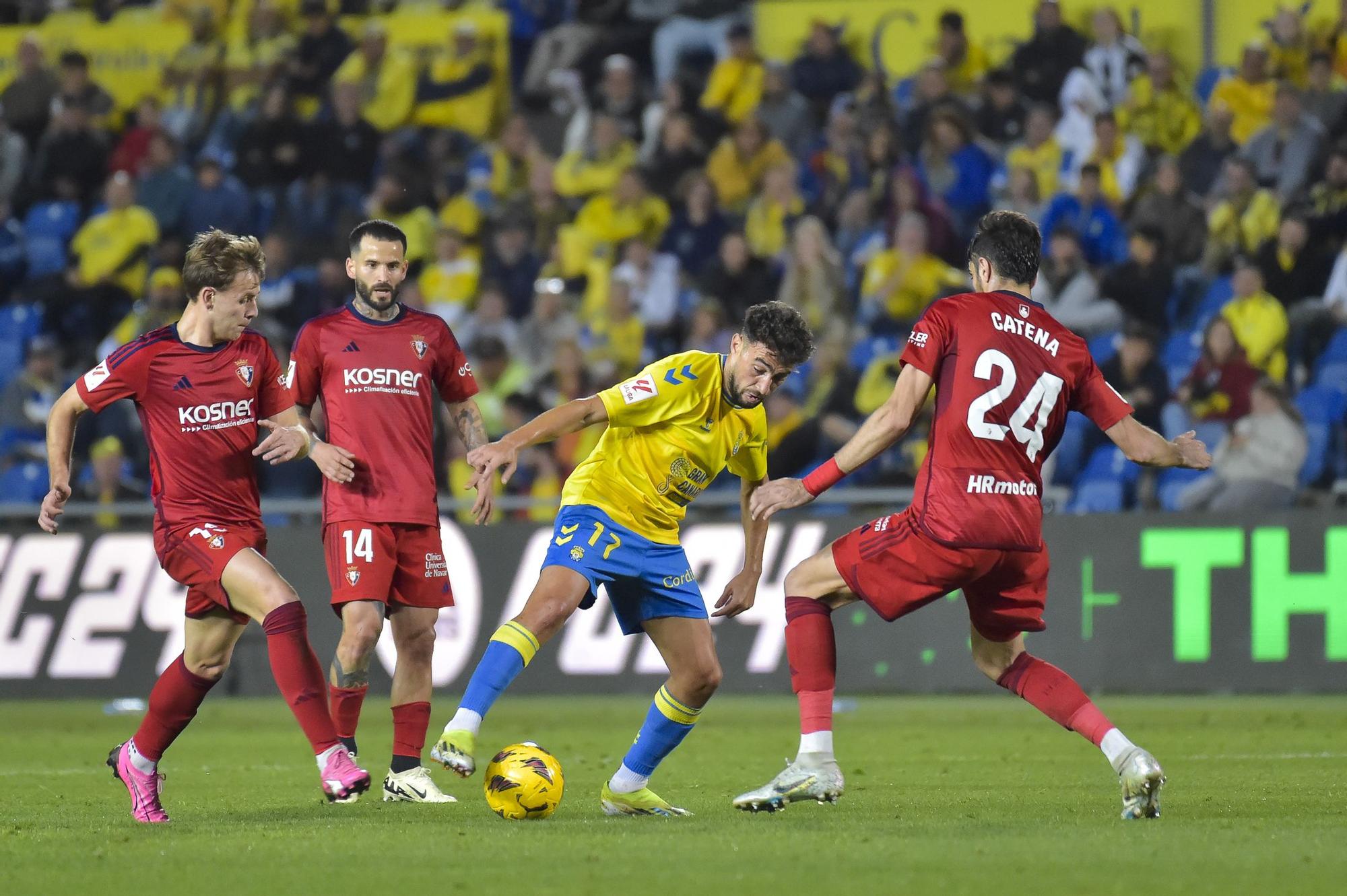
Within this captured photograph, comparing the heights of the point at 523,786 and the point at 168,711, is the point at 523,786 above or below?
below

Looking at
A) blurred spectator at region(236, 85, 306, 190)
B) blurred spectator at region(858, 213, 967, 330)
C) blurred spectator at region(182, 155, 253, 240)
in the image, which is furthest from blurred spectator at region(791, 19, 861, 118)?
blurred spectator at region(182, 155, 253, 240)

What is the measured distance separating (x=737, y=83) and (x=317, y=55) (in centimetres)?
481

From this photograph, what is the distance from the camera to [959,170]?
59.3 ft

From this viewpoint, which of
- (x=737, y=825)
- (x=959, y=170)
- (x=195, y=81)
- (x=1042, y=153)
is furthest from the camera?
(x=195, y=81)

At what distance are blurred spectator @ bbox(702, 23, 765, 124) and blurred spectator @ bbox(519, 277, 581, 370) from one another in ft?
9.95

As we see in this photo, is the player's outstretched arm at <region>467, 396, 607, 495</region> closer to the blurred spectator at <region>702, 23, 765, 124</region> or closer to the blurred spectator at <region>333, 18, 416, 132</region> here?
the blurred spectator at <region>702, 23, 765, 124</region>

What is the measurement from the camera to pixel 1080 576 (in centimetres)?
1416

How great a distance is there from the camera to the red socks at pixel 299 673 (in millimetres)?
7277

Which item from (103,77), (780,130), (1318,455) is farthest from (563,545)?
(103,77)

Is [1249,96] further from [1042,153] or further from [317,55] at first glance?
[317,55]

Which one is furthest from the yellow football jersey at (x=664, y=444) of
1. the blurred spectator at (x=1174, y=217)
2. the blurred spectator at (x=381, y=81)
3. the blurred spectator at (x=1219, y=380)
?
the blurred spectator at (x=381, y=81)

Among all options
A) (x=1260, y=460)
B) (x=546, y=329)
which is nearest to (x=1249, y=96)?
(x=1260, y=460)

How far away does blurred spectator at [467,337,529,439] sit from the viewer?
17.0 m

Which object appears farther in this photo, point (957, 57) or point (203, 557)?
point (957, 57)
